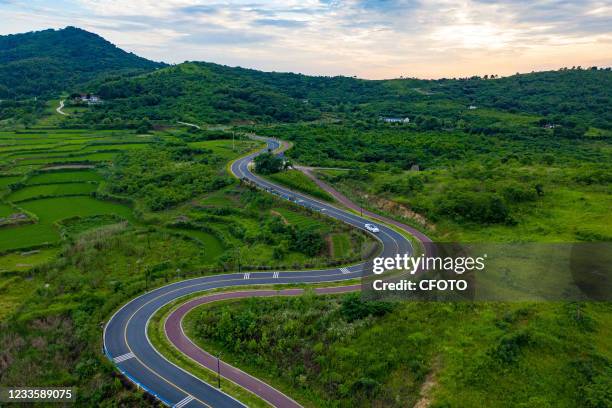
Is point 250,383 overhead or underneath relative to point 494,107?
underneath

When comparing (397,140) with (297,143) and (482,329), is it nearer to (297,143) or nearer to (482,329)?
(297,143)

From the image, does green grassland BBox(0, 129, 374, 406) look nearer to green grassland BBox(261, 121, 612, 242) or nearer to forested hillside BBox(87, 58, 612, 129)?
green grassland BBox(261, 121, 612, 242)

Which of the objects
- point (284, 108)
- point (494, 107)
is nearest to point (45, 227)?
point (284, 108)

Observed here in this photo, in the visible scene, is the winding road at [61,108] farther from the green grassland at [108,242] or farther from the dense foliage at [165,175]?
the dense foliage at [165,175]

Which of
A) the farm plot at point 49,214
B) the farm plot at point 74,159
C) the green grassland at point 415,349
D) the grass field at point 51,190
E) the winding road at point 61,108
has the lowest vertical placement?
the green grassland at point 415,349

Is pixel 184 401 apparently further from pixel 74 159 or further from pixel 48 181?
pixel 74 159

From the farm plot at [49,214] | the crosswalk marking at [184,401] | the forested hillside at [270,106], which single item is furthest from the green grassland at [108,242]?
the forested hillside at [270,106]

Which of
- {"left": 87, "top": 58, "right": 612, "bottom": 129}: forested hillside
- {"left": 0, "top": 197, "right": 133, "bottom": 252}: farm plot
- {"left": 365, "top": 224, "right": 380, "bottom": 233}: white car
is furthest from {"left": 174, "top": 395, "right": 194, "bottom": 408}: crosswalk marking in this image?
{"left": 87, "top": 58, "right": 612, "bottom": 129}: forested hillside

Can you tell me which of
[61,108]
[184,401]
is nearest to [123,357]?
[184,401]
